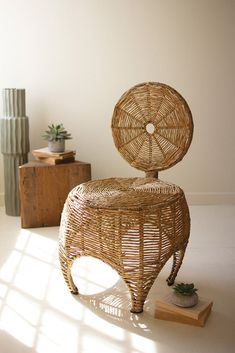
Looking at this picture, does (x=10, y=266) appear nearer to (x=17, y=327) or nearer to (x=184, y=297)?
(x=17, y=327)

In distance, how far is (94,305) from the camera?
2.03m

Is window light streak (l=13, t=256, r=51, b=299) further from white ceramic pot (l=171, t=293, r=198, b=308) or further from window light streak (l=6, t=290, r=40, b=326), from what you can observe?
white ceramic pot (l=171, t=293, r=198, b=308)

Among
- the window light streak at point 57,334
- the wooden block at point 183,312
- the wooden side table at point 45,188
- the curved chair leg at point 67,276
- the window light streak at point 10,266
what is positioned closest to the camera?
the window light streak at point 57,334

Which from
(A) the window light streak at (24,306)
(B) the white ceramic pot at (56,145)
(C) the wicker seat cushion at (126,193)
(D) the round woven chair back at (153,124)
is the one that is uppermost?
(D) the round woven chair back at (153,124)

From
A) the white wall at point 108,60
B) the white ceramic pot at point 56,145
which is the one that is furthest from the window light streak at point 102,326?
the white wall at point 108,60

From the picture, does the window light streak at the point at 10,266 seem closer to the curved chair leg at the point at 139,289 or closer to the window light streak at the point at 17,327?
the window light streak at the point at 17,327

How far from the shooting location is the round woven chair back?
2350mm

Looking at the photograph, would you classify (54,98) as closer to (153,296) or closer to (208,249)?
(208,249)

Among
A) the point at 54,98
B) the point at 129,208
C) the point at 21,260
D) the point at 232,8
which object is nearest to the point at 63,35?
the point at 54,98

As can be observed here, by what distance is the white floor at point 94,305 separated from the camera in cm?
175

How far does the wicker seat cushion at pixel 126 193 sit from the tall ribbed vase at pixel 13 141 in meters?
0.95

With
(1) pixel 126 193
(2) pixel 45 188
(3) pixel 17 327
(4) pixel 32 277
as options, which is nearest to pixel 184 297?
(1) pixel 126 193

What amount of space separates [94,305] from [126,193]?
452 millimetres

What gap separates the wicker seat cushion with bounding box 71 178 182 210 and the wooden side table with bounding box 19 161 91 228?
0.69m
